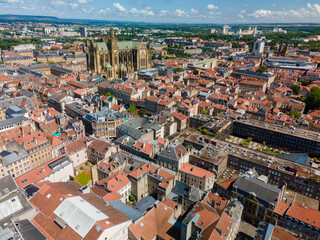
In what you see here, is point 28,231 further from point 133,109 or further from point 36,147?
point 133,109

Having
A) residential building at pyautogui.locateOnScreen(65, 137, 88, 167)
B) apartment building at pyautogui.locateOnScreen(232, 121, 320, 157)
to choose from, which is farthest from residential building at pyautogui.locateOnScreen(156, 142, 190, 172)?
apartment building at pyautogui.locateOnScreen(232, 121, 320, 157)

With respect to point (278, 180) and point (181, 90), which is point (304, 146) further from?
point (181, 90)

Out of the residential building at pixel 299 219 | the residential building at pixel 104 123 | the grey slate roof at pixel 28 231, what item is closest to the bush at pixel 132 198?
the grey slate roof at pixel 28 231

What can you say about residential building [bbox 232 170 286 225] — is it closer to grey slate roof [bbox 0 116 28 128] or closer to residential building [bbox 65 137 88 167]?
residential building [bbox 65 137 88 167]

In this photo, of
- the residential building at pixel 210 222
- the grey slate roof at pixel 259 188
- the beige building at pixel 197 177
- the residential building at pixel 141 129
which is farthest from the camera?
the residential building at pixel 141 129

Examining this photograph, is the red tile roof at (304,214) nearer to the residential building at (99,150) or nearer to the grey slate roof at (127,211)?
the grey slate roof at (127,211)

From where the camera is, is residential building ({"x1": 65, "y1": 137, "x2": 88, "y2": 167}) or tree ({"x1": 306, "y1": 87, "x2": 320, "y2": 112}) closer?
residential building ({"x1": 65, "y1": 137, "x2": 88, "y2": 167})

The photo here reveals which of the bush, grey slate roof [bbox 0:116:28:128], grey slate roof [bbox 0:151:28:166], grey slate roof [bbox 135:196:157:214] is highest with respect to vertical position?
grey slate roof [bbox 0:116:28:128]

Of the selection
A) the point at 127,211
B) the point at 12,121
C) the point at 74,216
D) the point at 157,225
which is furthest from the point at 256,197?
the point at 12,121
